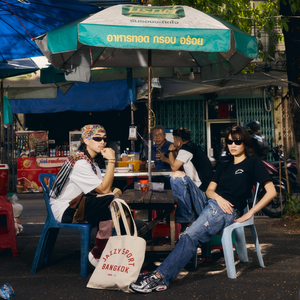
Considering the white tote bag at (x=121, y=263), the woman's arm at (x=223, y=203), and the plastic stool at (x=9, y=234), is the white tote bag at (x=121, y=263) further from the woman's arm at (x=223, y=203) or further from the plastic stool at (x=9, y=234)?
the plastic stool at (x=9, y=234)

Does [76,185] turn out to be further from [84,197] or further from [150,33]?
[150,33]

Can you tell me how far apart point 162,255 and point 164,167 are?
7.23 feet

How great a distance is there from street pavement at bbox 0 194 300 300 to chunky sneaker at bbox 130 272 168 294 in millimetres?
51

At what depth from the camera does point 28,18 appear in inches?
224

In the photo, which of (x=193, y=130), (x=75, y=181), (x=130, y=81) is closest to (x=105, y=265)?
(x=75, y=181)

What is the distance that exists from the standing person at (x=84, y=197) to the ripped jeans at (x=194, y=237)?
2.55 ft

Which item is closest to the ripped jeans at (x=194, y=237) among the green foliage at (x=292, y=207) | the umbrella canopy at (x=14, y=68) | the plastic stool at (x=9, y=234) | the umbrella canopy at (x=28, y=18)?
the plastic stool at (x=9, y=234)

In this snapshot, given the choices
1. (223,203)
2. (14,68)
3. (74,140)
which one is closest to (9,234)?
(223,203)

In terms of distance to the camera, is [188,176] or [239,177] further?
[188,176]

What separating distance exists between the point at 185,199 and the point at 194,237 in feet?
2.57

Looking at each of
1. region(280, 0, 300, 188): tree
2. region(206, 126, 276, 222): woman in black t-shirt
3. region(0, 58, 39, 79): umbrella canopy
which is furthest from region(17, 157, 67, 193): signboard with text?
region(206, 126, 276, 222): woman in black t-shirt

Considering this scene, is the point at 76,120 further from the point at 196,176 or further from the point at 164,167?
the point at 196,176

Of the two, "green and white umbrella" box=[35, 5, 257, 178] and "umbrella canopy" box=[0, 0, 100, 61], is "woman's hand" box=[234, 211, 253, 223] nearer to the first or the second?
"green and white umbrella" box=[35, 5, 257, 178]

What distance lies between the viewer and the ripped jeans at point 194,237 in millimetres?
3371
